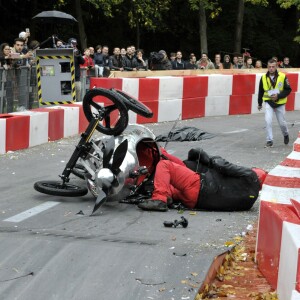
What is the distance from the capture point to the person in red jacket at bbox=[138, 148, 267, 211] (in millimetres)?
7770

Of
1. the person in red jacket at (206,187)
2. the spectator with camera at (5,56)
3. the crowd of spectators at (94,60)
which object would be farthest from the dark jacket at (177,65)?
the person in red jacket at (206,187)

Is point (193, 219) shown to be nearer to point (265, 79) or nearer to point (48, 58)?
point (265, 79)

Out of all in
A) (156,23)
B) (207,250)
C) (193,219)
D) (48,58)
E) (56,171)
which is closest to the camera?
(207,250)

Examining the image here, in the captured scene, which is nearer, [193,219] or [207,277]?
[207,277]

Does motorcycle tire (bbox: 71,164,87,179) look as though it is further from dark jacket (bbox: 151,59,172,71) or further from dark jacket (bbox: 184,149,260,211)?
dark jacket (bbox: 151,59,172,71)

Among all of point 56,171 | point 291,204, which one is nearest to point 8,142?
point 56,171

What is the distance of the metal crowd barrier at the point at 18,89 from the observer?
1389 centimetres

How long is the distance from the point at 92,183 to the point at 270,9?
36727 mm

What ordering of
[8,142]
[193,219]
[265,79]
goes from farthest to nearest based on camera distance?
1. [265,79]
2. [8,142]
3. [193,219]

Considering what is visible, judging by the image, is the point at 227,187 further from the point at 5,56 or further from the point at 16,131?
the point at 5,56

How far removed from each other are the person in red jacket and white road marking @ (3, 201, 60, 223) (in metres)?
0.97

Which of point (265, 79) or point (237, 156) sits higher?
point (265, 79)

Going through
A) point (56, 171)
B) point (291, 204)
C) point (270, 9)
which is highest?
point (270, 9)

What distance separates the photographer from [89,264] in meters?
5.74
